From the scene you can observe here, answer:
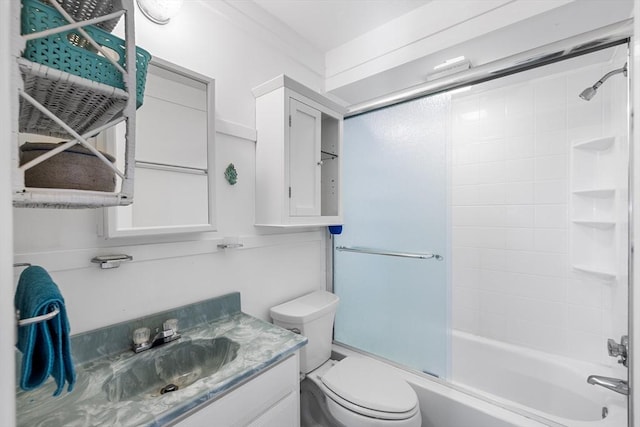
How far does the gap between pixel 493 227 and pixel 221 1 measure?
7.24ft

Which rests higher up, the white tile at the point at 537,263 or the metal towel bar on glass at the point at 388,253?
the metal towel bar on glass at the point at 388,253

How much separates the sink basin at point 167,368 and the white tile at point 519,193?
2.01 m

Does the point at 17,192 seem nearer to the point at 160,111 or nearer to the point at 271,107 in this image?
the point at 160,111

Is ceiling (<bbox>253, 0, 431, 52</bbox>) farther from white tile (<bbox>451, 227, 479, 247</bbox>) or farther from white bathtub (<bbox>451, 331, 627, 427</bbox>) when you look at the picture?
white bathtub (<bbox>451, 331, 627, 427</bbox>)

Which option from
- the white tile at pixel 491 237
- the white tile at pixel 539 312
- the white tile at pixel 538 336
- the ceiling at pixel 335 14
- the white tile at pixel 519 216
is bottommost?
the white tile at pixel 538 336

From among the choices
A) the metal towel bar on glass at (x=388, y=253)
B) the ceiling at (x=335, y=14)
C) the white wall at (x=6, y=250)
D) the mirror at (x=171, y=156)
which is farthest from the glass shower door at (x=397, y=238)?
the white wall at (x=6, y=250)

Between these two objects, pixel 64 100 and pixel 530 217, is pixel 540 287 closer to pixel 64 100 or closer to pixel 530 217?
pixel 530 217

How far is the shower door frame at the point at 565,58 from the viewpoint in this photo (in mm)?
962

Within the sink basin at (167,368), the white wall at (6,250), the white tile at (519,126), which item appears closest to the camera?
the white wall at (6,250)

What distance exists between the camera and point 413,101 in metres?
1.60

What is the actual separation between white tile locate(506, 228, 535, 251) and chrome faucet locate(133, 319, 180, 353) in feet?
6.99

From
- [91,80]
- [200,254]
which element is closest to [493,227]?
[200,254]

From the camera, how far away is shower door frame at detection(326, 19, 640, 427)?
96 cm

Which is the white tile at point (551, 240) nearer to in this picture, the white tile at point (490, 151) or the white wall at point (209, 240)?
the white tile at point (490, 151)
